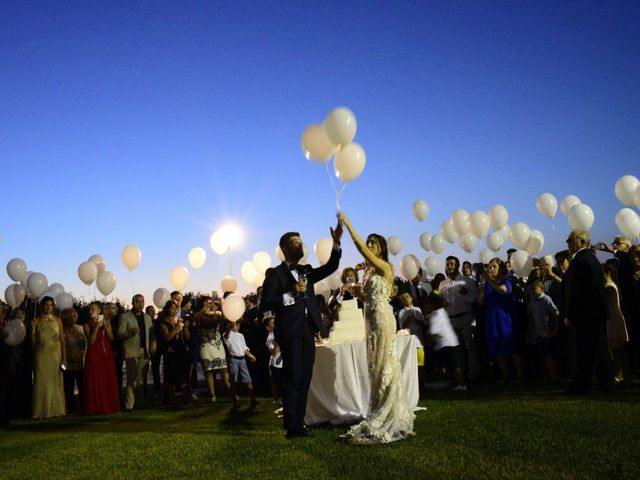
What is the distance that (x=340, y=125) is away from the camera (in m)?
7.18

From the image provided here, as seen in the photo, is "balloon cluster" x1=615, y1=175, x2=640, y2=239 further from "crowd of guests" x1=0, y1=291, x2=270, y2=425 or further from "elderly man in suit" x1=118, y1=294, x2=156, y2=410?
"elderly man in suit" x1=118, y1=294, x2=156, y2=410

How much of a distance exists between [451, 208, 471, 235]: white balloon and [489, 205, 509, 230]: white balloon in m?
0.64

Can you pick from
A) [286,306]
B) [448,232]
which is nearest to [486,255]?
[448,232]

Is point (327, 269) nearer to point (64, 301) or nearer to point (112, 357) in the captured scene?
point (112, 357)

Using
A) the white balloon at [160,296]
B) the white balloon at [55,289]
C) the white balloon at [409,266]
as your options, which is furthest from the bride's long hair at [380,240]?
the white balloon at [55,289]

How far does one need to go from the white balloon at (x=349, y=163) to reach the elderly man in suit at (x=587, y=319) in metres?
3.32

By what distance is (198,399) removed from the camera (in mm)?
11492

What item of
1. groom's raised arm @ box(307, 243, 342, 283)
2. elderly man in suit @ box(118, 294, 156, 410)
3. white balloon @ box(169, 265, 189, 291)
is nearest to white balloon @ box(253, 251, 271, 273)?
white balloon @ box(169, 265, 189, 291)

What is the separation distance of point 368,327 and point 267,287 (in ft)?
4.09

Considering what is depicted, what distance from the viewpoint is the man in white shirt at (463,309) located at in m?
10.3

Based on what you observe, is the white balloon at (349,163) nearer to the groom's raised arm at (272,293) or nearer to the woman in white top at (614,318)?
the groom's raised arm at (272,293)

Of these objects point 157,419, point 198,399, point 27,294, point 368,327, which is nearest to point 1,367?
point 157,419

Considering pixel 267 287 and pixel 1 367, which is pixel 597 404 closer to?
pixel 267 287

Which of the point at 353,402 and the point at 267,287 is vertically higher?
the point at 267,287
